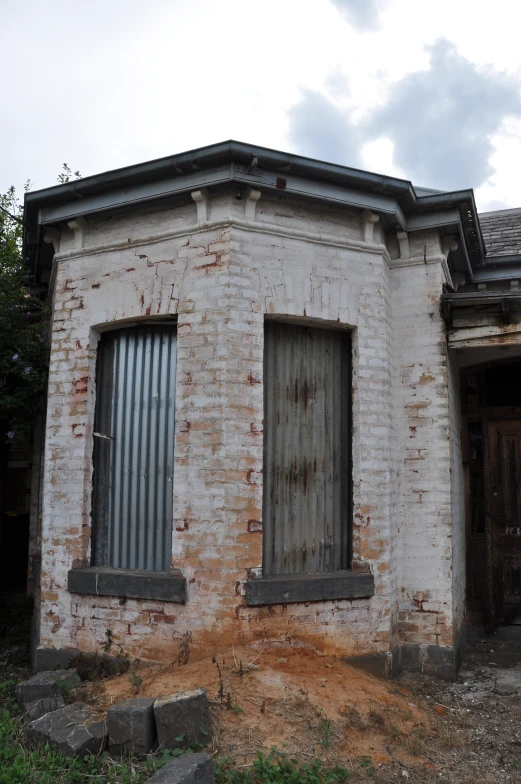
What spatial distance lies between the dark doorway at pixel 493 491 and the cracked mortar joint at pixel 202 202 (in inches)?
155

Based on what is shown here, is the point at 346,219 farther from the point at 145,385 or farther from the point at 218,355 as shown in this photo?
the point at 145,385

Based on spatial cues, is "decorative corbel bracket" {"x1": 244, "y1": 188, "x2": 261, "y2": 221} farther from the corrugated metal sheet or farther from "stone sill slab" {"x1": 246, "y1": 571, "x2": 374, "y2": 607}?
"stone sill slab" {"x1": 246, "y1": 571, "x2": 374, "y2": 607}

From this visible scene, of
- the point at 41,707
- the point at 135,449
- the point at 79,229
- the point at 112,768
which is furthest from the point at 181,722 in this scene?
the point at 79,229

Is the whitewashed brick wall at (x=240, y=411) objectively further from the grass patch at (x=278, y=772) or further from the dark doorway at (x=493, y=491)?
the dark doorway at (x=493, y=491)

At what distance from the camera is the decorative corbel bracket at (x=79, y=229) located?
19.7ft

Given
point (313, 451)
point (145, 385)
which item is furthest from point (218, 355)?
point (313, 451)

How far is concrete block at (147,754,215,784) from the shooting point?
3357mm

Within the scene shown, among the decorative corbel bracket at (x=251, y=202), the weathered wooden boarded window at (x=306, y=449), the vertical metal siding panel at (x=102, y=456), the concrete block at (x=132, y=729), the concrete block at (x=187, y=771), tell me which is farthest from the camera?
the vertical metal siding panel at (x=102, y=456)

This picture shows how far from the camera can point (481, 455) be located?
7.69 meters

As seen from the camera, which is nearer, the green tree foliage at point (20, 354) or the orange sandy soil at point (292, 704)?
the orange sandy soil at point (292, 704)

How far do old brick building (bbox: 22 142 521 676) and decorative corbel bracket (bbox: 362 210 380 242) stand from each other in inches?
1.0

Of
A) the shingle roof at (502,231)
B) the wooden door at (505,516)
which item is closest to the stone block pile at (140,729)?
the wooden door at (505,516)

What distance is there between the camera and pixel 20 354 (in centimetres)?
701

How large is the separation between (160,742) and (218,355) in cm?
286
